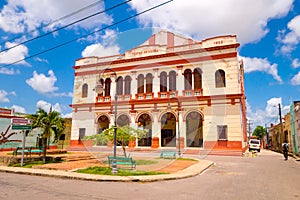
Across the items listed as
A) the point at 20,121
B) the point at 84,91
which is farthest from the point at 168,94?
the point at 20,121

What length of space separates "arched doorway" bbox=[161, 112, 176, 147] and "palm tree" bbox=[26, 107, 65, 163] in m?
12.0

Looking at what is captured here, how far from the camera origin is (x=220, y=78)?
2270cm

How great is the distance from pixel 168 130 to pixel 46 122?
45.5 feet

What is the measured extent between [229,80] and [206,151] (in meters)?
7.01

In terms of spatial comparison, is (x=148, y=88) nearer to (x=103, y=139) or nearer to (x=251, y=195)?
(x=103, y=139)

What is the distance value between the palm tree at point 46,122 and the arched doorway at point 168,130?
39.4ft

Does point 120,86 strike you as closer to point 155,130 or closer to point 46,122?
point 155,130

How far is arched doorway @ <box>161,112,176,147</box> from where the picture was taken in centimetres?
2417

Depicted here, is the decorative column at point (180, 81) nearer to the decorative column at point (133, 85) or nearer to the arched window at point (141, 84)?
the arched window at point (141, 84)

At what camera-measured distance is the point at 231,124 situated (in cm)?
2139

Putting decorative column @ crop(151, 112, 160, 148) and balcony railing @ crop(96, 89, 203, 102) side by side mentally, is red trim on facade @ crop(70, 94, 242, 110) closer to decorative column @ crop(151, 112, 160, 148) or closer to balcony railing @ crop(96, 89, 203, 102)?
balcony railing @ crop(96, 89, 203, 102)

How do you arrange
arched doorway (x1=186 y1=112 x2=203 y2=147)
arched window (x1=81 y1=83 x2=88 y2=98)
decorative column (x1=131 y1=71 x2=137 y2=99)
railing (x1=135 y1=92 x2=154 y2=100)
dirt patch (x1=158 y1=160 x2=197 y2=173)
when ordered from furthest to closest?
1. arched window (x1=81 y1=83 x2=88 y2=98)
2. decorative column (x1=131 y1=71 x2=137 y2=99)
3. railing (x1=135 y1=92 x2=154 y2=100)
4. arched doorway (x1=186 y1=112 x2=203 y2=147)
5. dirt patch (x1=158 y1=160 x2=197 y2=173)

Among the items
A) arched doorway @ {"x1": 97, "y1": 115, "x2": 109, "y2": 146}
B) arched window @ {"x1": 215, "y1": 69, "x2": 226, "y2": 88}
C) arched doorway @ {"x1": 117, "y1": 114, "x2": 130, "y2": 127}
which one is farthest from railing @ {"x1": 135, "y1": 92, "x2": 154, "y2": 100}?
arched window @ {"x1": 215, "y1": 69, "x2": 226, "y2": 88}

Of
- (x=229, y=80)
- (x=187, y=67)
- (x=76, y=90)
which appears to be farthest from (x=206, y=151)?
(x=76, y=90)
